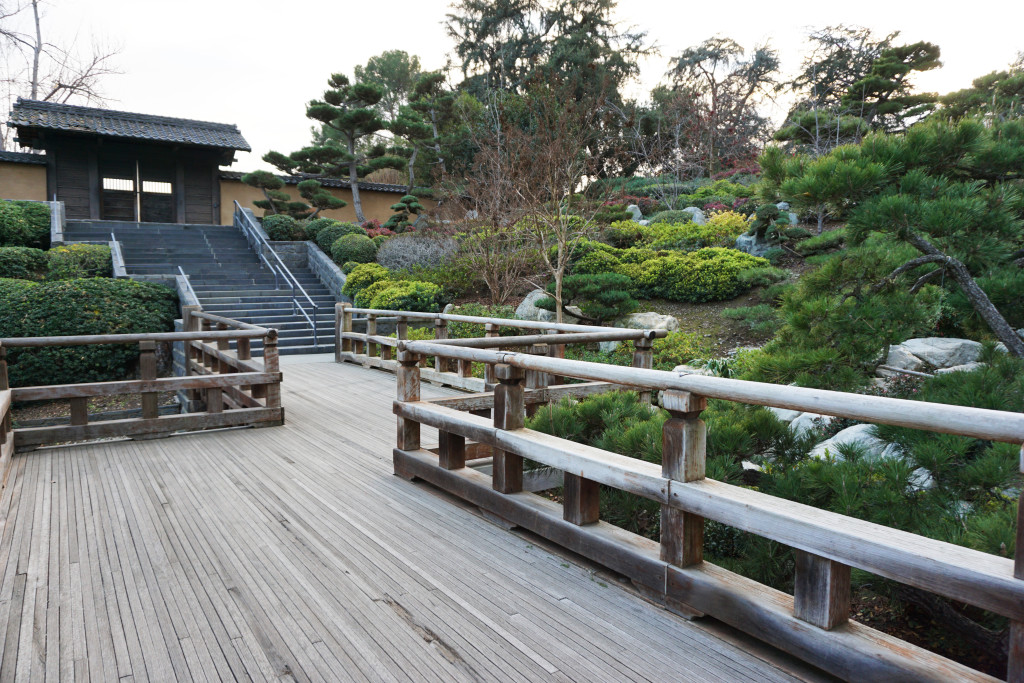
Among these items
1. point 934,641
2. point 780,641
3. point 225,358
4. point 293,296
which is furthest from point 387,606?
point 293,296

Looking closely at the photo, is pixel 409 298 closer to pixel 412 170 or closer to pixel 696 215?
pixel 696 215

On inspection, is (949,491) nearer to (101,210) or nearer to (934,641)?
(934,641)

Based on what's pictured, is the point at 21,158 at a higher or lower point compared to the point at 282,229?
higher

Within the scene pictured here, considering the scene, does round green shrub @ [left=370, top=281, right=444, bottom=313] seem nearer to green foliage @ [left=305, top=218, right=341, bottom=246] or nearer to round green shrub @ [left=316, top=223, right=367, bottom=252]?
round green shrub @ [left=316, top=223, right=367, bottom=252]

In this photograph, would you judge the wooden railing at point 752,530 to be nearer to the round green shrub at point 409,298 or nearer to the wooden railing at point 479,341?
the wooden railing at point 479,341

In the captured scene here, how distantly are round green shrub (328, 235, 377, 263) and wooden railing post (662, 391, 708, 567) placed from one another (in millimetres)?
14473

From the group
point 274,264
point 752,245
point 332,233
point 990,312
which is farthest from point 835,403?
point 332,233

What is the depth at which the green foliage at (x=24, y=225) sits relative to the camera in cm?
1359

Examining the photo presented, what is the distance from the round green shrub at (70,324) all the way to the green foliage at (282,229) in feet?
23.3

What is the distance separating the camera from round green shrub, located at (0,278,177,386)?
9.57 metres

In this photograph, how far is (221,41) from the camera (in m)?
18.1

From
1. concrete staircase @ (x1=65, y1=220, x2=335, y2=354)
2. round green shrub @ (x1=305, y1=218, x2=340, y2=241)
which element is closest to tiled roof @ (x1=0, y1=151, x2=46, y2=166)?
concrete staircase @ (x1=65, y1=220, x2=335, y2=354)

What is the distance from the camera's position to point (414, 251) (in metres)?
15.3

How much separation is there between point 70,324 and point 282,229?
330 inches
